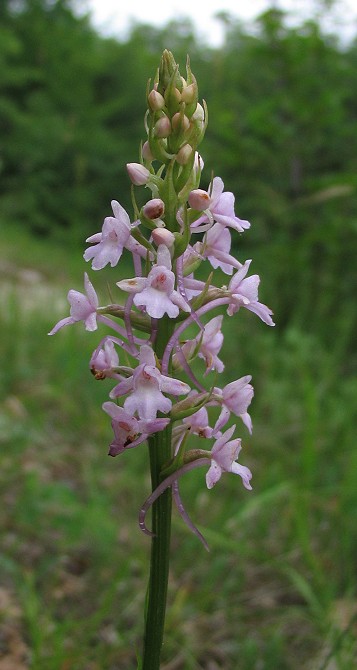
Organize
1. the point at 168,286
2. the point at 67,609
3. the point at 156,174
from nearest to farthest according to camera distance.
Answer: the point at 168,286, the point at 156,174, the point at 67,609

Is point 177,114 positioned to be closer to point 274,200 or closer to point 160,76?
point 160,76

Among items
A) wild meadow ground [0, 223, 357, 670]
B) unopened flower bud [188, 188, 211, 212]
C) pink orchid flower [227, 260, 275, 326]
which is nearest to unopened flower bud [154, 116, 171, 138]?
unopened flower bud [188, 188, 211, 212]

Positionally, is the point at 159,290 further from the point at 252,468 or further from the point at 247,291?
the point at 252,468

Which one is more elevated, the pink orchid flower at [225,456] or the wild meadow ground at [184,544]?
the wild meadow ground at [184,544]

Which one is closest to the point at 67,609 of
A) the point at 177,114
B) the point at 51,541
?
the point at 51,541

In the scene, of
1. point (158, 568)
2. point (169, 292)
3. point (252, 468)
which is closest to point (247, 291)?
point (169, 292)

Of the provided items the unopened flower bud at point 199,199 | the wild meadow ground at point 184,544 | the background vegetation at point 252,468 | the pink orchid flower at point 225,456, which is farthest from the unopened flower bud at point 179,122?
the wild meadow ground at point 184,544

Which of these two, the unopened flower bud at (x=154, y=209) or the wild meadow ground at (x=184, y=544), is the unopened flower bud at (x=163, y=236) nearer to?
the unopened flower bud at (x=154, y=209)
